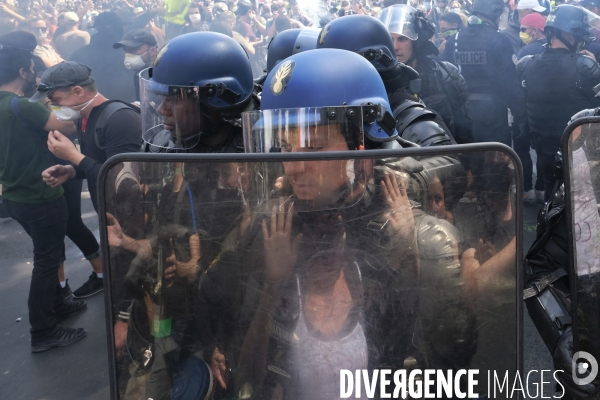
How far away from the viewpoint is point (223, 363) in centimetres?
123

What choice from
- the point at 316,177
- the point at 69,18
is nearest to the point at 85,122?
the point at 316,177

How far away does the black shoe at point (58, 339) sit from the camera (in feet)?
13.4

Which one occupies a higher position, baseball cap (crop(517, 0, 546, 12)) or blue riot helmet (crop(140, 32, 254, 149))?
baseball cap (crop(517, 0, 546, 12))

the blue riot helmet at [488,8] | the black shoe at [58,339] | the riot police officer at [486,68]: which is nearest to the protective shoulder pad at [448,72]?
the riot police officer at [486,68]

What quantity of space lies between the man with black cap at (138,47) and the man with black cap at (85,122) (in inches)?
90.1

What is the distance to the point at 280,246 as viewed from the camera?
1.19 meters

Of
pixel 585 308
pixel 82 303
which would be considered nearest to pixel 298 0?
pixel 82 303

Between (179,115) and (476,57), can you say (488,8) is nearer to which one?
(476,57)

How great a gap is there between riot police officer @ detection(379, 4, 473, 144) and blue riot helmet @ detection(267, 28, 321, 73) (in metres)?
0.66

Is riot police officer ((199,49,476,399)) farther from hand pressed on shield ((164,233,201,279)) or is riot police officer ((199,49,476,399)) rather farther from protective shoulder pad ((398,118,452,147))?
protective shoulder pad ((398,118,452,147))

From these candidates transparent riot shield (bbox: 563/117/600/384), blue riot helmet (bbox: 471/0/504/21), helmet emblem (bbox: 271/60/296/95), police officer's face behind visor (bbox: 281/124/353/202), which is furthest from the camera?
blue riot helmet (bbox: 471/0/504/21)

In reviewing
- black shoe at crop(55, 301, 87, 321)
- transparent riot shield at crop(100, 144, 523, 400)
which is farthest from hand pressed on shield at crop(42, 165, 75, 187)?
transparent riot shield at crop(100, 144, 523, 400)

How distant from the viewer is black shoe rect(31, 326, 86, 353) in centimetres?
409

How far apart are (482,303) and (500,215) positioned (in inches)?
7.1
